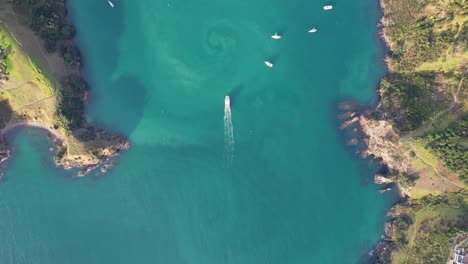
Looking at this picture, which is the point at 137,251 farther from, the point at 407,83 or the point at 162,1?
the point at 407,83

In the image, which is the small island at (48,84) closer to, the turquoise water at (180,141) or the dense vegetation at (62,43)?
the dense vegetation at (62,43)

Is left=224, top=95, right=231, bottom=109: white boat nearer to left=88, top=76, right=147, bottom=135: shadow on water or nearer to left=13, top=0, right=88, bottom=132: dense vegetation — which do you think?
left=88, top=76, right=147, bottom=135: shadow on water

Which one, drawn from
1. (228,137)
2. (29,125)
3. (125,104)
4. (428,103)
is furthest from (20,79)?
(428,103)

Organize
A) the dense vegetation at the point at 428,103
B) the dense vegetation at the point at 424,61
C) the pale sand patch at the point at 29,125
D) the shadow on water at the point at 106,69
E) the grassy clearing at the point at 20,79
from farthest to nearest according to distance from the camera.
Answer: the shadow on water at the point at 106,69
the pale sand patch at the point at 29,125
the dense vegetation at the point at 424,61
the dense vegetation at the point at 428,103
the grassy clearing at the point at 20,79

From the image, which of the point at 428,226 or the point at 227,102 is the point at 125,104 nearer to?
the point at 227,102

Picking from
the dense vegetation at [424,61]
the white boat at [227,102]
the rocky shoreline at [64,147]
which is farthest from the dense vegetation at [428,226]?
the rocky shoreline at [64,147]

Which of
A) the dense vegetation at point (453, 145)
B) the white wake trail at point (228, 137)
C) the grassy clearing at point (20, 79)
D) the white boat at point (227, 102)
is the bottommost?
the dense vegetation at point (453, 145)

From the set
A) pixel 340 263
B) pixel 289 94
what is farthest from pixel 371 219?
pixel 289 94
